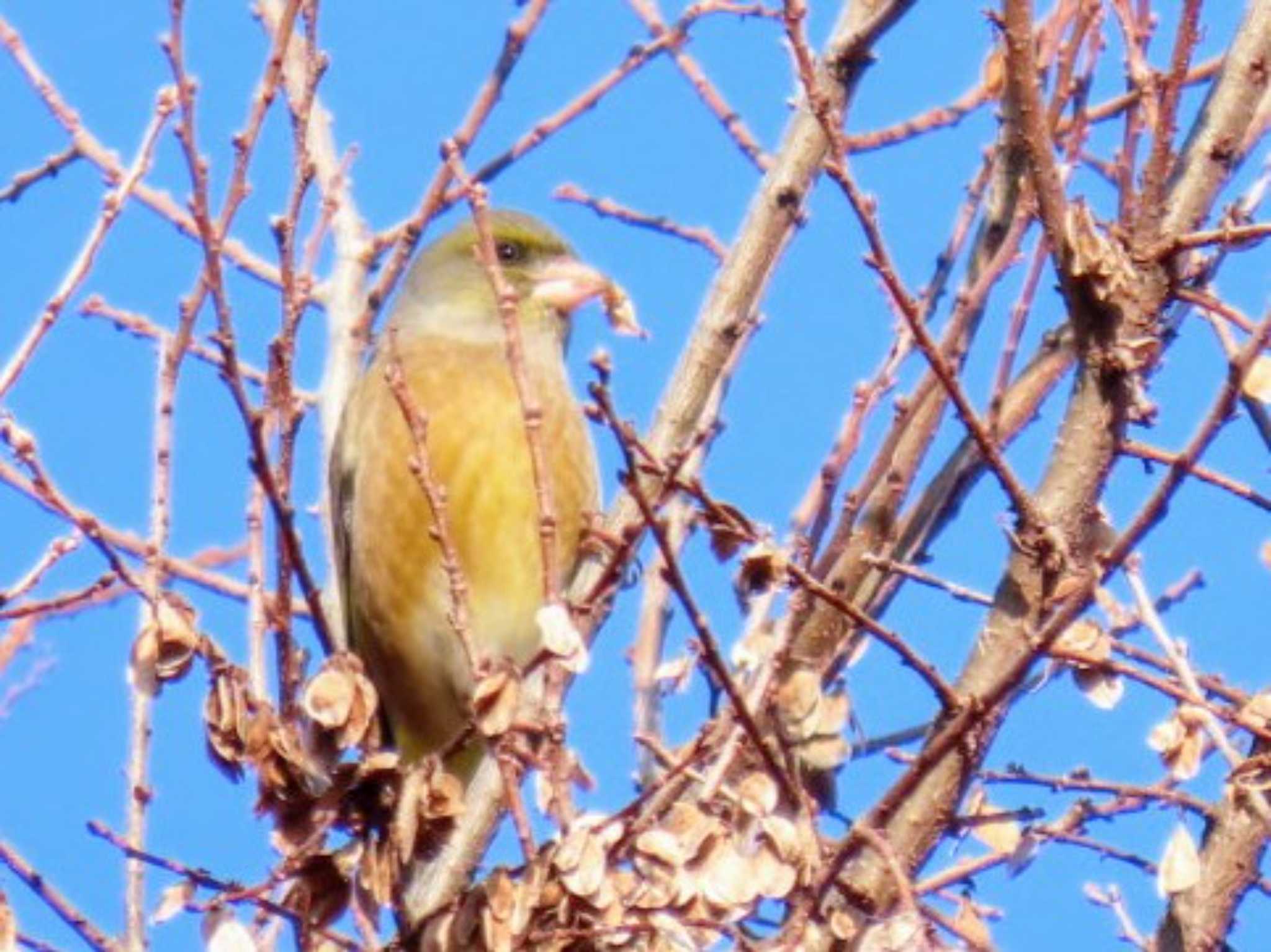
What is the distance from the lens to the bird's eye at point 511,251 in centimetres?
490

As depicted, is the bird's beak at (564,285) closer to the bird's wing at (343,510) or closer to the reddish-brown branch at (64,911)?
the bird's wing at (343,510)

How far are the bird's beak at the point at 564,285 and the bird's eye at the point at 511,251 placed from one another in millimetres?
50

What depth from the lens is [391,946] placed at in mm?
2988

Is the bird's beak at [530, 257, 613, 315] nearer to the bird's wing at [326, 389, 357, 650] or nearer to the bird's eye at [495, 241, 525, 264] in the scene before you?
the bird's eye at [495, 241, 525, 264]

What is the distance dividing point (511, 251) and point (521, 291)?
8 cm

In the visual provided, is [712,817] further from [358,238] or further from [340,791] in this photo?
[358,238]

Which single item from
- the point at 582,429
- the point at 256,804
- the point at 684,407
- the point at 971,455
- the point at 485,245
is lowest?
the point at 256,804

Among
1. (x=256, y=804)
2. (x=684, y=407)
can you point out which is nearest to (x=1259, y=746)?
(x=684, y=407)

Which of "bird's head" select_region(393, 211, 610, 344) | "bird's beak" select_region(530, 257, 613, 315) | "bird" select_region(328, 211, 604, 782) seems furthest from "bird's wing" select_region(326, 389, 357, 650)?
"bird's beak" select_region(530, 257, 613, 315)

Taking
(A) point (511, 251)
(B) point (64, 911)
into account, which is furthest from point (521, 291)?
(B) point (64, 911)

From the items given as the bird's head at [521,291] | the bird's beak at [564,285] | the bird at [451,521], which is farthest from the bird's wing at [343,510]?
the bird's beak at [564,285]

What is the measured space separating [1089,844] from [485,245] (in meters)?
1.02

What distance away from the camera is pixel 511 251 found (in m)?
4.90

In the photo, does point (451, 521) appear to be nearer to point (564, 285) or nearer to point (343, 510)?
point (343, 510)
